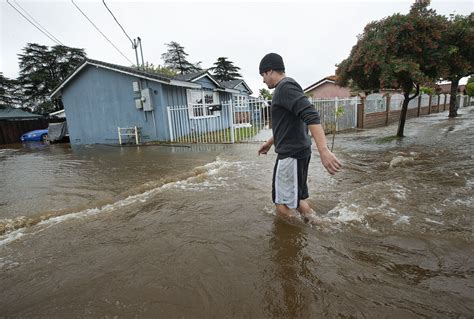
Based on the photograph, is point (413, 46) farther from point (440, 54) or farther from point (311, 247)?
point (311, 247)

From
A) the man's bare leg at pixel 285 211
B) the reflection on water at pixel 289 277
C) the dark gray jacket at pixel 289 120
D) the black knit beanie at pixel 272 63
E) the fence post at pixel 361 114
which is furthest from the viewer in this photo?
the fence post at pixel 361 114

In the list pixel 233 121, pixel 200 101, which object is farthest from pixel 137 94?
pixel 233 121

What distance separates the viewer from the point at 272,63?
2.25 meters

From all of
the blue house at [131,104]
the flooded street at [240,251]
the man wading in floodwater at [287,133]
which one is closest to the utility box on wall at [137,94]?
the blue house at [131,104]

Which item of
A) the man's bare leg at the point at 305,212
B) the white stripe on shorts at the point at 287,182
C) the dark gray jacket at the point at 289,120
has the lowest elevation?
the man's bare leg at the point at 305,212

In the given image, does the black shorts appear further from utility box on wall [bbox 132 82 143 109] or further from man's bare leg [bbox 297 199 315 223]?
utility box on wall [bbox 132 82 143 109]

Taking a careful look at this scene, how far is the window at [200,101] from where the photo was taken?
1265 centimetres

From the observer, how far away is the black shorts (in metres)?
2.35

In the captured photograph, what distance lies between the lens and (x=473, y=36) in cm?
677

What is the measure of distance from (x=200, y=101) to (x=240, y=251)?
503 inches

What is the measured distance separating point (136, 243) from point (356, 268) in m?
1.90

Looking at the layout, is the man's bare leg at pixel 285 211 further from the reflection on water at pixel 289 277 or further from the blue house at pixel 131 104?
the blue house at pixel 131 104

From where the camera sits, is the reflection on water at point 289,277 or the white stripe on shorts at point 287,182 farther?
the white stripe on shorts at point 287,182

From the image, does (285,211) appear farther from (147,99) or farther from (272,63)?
(147,99)
